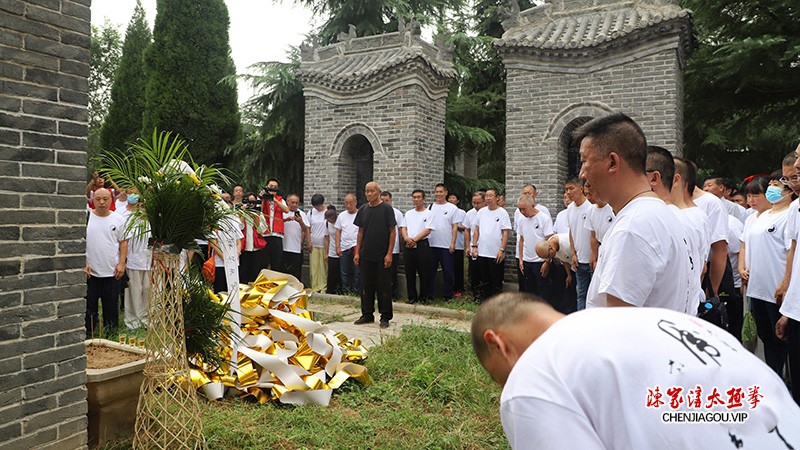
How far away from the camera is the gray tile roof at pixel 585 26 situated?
10781 millimetres

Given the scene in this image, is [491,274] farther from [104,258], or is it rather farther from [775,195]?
[104,258]

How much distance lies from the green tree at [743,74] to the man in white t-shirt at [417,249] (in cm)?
596

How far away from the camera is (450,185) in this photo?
611 inches

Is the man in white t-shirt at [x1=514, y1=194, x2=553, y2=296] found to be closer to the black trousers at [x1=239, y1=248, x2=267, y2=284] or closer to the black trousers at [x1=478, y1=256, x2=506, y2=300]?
the black trousers at [x1=478, y1=256, x2=506, y2=300]

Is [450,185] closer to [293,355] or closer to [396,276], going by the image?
Answer: [396,276]

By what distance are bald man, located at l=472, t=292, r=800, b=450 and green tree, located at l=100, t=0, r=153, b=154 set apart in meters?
23.9

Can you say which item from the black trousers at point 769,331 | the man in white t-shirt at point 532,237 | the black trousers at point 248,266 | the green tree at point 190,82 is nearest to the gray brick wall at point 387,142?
the black trousers at point 248,266

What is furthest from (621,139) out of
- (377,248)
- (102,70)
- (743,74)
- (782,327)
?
(102,70)

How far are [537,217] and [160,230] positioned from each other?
20.0 feet

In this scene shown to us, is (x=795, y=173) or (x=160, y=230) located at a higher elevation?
(x=795, y=173)

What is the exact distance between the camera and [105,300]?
721 cm

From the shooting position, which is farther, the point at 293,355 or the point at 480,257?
Result: the point at 480,257

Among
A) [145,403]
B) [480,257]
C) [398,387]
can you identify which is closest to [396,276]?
[480,257]

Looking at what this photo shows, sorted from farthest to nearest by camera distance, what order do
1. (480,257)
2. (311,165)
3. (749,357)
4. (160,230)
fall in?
(311,165)
(480,257)
(160,230)
(749,357)
